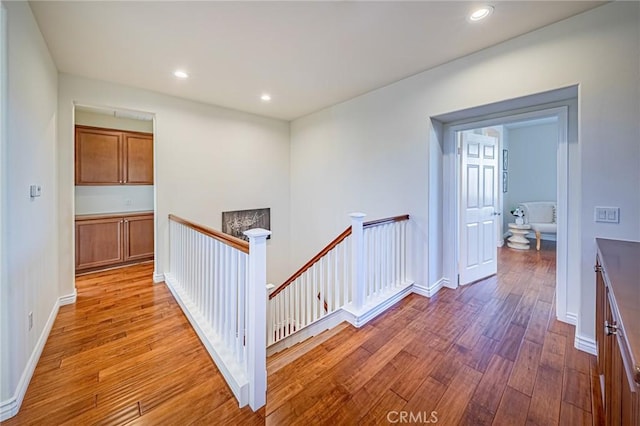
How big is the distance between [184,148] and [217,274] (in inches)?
98.5

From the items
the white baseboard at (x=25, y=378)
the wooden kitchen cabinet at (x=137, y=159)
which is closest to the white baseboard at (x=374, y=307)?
the white baseboard at (x=25, y=378)

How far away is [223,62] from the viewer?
110 inches

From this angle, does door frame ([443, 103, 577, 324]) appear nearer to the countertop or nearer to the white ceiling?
the countertop

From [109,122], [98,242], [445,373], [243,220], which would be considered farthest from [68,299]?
[445,373]

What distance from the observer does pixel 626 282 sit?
1113 millimetres

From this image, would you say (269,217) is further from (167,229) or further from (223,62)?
(223,62)

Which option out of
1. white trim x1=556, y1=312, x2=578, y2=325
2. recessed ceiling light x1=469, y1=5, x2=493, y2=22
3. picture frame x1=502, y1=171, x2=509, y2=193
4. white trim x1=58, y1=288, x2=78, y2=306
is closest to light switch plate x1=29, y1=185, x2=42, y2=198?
white trim x1=58, y1=288, x2=78, y2=306

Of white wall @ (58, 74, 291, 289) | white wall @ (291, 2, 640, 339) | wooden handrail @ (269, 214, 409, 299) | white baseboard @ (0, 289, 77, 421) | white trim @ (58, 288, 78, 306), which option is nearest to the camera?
white baseboard @ (0, 289, 77, 421)

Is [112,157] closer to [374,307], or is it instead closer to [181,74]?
[181,74]

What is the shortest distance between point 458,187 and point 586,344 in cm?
187

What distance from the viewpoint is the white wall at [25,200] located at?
1567mm

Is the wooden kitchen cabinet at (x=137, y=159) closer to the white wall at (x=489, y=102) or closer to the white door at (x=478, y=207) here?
the white wall at (x=489, y=102)

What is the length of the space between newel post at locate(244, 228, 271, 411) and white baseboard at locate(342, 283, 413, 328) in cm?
115

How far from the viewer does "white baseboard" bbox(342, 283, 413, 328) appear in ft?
8.37
